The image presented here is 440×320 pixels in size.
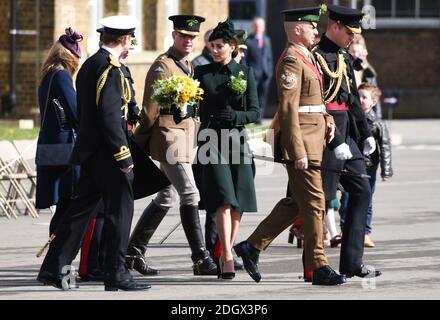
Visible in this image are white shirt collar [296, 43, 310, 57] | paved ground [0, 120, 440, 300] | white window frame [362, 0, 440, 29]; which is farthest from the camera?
white window frame [362, 0, 440, 29]

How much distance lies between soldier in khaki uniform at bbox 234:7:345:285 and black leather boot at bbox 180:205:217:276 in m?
0.62

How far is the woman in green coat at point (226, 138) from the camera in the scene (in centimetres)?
1239

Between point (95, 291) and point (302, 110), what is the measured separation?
75.0 inches

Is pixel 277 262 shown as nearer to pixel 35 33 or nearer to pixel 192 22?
pixel 192 22

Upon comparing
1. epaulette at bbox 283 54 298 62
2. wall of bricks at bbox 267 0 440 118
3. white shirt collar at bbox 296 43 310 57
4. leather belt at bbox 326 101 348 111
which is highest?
white shirt collar at bbox 296 43 310 57

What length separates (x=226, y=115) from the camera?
12.4m

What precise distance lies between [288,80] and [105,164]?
1.41 meters

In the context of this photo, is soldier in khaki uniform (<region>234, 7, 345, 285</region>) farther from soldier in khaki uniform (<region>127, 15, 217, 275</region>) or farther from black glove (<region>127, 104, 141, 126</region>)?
black glove (<region>127, 104, 141, 126</region>)

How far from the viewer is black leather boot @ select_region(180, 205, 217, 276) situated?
497 inches

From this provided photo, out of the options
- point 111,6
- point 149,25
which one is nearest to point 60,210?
point 111,6

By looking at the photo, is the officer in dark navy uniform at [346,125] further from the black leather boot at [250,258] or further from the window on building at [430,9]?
the window on building at [430,9]

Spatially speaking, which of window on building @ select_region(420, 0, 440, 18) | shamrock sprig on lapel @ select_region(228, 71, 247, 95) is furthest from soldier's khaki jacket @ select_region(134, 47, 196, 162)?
window on building @ select_region(420, 0, 440, 18)
